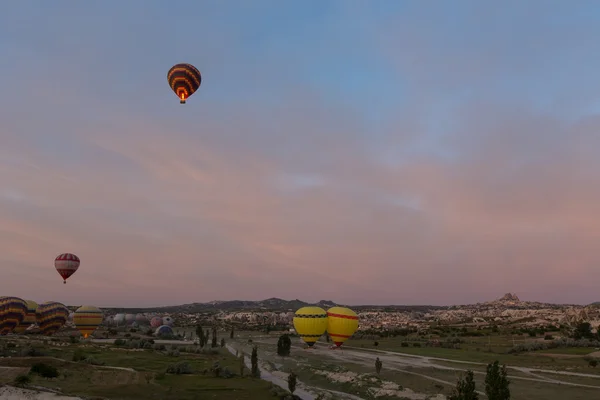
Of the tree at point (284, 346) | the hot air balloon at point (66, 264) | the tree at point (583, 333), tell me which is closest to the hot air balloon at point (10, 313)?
the hot air balloon at point (66, 264)

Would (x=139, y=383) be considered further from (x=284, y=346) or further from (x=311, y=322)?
(x=284, y=346)

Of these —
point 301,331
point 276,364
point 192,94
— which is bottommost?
point 276,364

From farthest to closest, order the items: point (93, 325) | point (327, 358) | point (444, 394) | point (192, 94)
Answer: point (93, 325), point (327, 358), point (192, 94), point (444, 394)

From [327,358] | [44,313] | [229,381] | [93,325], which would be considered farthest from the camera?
[44,313]

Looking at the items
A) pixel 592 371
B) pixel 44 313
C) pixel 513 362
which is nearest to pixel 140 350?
pixel 44 313

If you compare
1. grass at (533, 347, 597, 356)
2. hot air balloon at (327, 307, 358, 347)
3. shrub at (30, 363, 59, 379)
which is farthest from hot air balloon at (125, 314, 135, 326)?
grass at (533, 347, 597, 356)

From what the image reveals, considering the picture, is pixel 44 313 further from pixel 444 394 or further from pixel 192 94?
pixel 444 394
